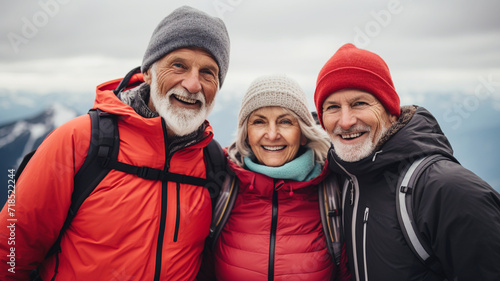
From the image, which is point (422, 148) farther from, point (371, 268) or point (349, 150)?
point (371, 268)

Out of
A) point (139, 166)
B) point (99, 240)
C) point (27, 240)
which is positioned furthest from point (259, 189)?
point (27, 240)

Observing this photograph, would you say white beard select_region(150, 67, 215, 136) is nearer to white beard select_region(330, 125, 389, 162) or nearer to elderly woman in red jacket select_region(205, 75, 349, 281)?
elderly woman in red jacket select_region(205, 75, 349, 281)

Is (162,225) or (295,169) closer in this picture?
(162,225)

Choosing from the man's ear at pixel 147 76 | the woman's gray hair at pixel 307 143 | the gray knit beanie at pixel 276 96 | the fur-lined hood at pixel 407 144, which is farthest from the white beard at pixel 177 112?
the fur-lined hood at pixel 407 144

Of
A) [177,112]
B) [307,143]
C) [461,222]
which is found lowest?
[461,222]

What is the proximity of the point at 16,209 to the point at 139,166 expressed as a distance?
104 cm

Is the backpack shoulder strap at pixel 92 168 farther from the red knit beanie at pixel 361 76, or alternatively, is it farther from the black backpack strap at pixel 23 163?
the red knit beanie at pixel 361 76

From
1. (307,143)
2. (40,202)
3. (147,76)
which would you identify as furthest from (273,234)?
(147,76)

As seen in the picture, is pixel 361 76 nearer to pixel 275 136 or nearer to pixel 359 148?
pixel 359 148

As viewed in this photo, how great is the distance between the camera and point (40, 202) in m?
2.50

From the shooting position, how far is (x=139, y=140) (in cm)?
285

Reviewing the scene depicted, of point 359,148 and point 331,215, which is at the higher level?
point 359,148

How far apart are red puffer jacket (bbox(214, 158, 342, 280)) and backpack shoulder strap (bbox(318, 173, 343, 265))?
86mm

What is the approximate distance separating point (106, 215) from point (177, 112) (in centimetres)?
121
